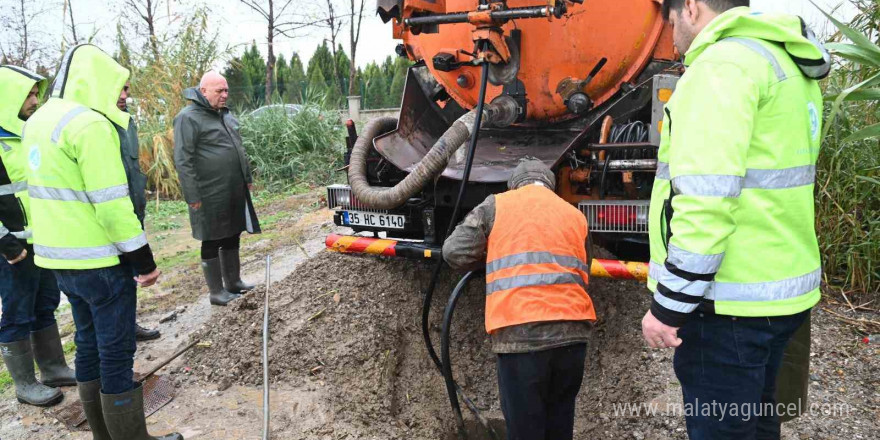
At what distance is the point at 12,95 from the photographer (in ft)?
11.2

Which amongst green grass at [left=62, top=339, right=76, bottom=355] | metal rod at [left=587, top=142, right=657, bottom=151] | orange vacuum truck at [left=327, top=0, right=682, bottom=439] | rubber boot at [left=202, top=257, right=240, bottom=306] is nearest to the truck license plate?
orange vacuum truck at [left=327, top=0, right=682, bottom=439]

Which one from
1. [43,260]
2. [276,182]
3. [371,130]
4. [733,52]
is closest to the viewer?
[733,52]

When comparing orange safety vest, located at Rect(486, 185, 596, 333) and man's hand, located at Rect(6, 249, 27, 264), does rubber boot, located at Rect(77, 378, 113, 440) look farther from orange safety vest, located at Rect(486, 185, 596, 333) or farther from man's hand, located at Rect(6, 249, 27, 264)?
orange safety vest, located at Rect(486, 185, 596, 333)

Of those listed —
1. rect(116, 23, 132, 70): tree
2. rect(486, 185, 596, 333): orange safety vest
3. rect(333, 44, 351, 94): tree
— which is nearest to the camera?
rect(486, 185, 596, 333): orange safety vest

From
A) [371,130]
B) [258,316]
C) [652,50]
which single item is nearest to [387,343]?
[258,316]

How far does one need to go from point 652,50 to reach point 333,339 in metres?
2.69

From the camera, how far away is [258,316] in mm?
4082

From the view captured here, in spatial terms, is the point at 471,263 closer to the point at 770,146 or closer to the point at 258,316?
the point at 770,146

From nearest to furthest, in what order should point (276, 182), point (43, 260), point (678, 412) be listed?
point (43, 260), point (678, 412), point (276, 182)

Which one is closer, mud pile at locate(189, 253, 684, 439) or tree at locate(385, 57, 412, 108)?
mud pile at locate(189, 253, 684, 439)

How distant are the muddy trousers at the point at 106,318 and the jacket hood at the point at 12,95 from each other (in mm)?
1236

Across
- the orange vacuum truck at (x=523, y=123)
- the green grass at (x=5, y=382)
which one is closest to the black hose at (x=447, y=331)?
the orange vacuum truck at (x=523, y=123)

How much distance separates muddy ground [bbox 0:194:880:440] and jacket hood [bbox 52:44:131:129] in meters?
1.61

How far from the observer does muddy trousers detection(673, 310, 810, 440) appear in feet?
5.65
